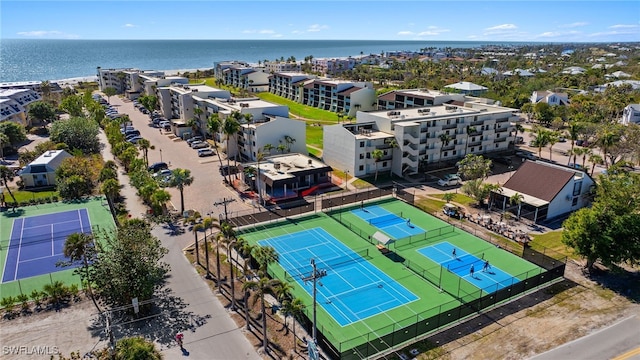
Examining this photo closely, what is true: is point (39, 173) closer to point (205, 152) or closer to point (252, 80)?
point (205, 152)

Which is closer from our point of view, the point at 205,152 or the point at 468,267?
the point at 468,267

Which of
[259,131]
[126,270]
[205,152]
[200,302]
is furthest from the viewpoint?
[205,152]

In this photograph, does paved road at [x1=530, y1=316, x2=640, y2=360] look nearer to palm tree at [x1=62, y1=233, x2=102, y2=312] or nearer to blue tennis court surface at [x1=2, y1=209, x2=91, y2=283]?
palm tree at [x1=62, y1=233, x2=102, y2=312]

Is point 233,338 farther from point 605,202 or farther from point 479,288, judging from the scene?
point 605,202

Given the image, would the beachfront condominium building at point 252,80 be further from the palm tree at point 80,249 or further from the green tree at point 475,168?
the palm tree at point 80,249

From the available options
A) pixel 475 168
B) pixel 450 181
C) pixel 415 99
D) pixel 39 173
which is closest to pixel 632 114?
pixel 415 99

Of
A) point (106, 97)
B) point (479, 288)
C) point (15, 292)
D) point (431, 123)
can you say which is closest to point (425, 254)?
point (479, 288)

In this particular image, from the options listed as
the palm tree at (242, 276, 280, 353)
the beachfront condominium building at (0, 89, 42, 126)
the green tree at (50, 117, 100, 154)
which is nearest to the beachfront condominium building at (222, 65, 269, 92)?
the beachfront condominium building at (0, 89, 42, 126)
